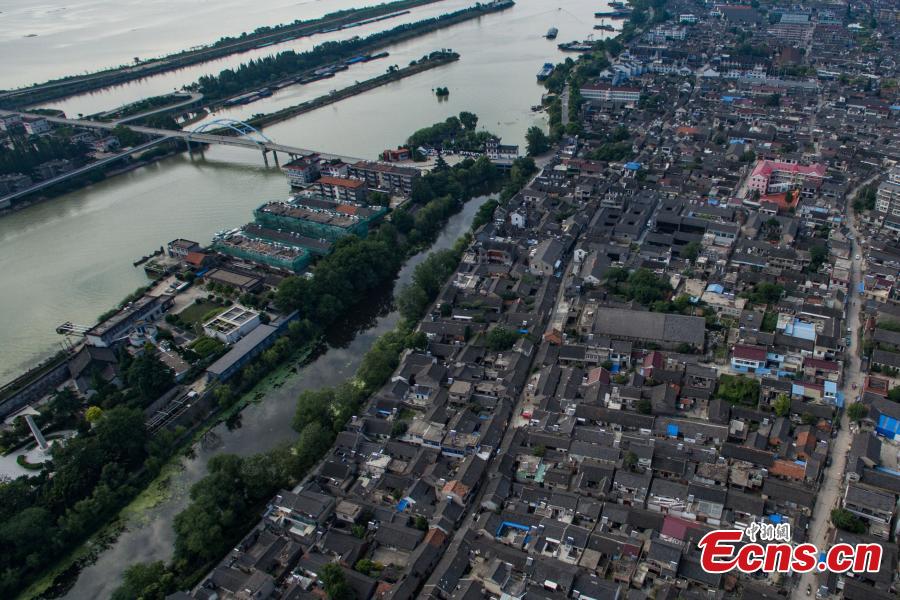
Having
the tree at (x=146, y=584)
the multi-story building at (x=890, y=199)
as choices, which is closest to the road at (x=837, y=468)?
the multi-story building at (x=890, y=199)

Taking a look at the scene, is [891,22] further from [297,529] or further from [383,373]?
[297,529]

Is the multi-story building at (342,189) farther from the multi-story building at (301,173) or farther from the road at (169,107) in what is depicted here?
the road at (169,107)

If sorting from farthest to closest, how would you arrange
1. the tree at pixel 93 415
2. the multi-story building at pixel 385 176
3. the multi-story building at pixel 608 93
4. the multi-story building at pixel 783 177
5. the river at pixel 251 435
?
the multi-story building at pixel 608 93 < the multi-story building at pixel 385 176 < the multi-story building at pixel 783 177 < the tree at pixel 93 415 < the river at pixel 251 435

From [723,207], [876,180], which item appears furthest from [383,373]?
[876,180]

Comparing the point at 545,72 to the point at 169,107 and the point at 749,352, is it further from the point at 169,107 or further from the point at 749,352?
the point at 749,352

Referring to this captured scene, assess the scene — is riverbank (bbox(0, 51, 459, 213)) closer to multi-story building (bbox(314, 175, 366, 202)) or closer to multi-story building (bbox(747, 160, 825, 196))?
multi-story building (bbox(314, 175, 366, 202))

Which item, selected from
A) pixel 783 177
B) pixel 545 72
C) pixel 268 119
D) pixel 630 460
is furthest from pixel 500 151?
pixel 630 460
